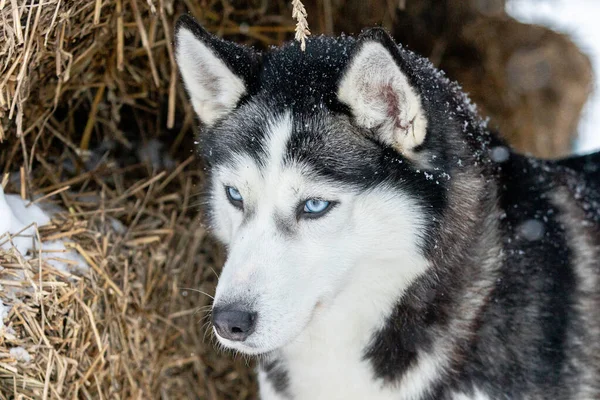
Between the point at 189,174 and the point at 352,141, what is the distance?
68.1 inches

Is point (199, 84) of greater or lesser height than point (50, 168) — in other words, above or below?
above

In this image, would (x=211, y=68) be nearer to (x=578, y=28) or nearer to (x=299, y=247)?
(x=299, y=247)

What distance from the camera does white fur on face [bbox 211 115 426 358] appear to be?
234 centimetres

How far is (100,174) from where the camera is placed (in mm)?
3748

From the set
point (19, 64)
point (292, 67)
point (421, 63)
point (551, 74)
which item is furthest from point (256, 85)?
point (551, 74)

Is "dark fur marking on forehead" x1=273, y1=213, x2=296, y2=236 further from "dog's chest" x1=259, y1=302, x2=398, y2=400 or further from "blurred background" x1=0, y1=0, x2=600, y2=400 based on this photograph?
"blurred background" x1=0, y1=0, x2=600, y2=400

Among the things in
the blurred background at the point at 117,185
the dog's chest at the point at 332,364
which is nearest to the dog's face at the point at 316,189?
the dog's chest at the point at 332,364

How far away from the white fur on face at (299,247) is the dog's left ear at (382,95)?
212mm

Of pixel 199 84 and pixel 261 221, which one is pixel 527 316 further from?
pixel 199 84

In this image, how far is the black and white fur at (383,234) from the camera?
7.89 feet

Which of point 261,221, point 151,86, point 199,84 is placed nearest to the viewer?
point 261,221

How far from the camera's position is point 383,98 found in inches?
94.2

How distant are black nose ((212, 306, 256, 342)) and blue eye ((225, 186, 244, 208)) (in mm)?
493

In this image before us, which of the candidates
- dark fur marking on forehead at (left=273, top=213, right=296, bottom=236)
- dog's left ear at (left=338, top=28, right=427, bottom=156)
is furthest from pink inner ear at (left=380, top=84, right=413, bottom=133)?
dark fur marking on forehead at (left=273, top=213, right=296, bottom=236)
